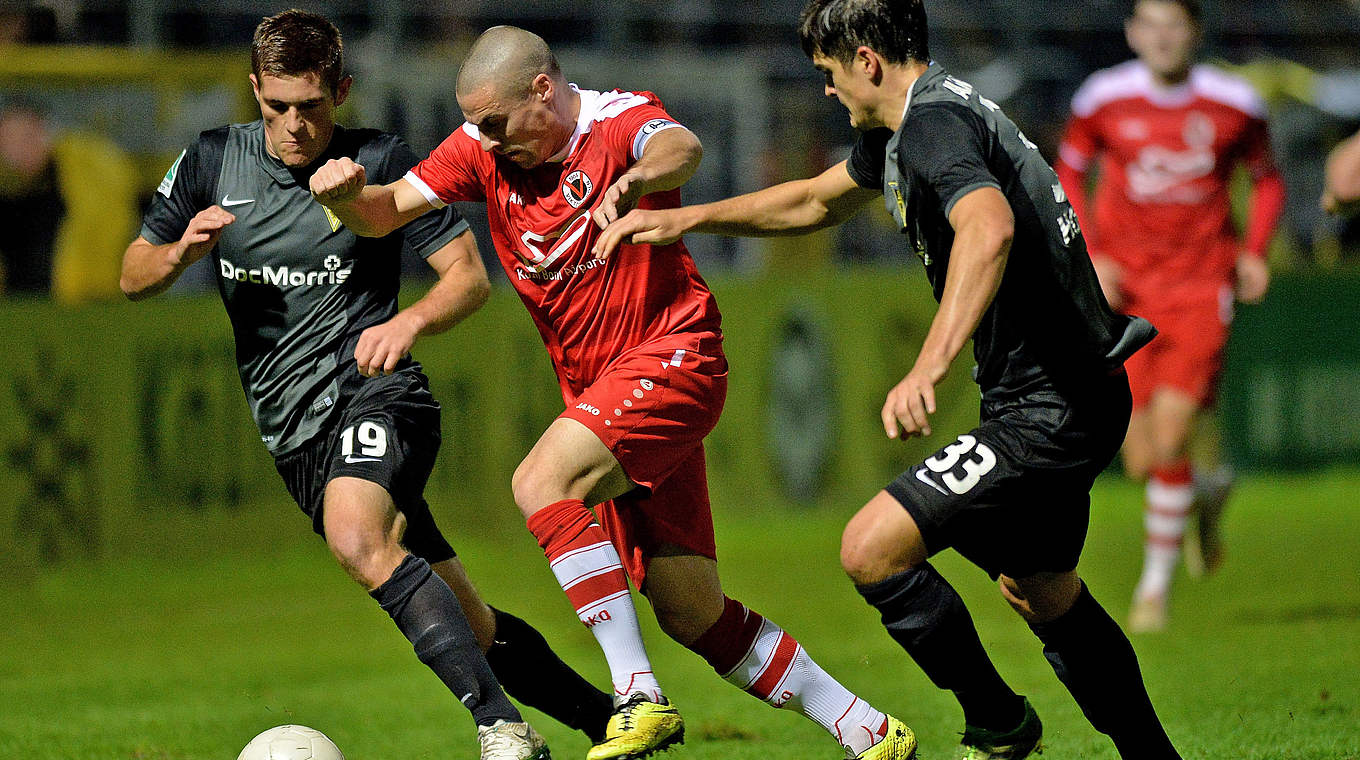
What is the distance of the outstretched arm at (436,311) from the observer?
5.15m

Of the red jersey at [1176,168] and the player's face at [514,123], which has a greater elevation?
the player's face at [514,123]

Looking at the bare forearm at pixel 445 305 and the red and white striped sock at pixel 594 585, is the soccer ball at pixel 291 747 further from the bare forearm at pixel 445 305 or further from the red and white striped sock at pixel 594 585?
the bare forearm at pixel 445 305

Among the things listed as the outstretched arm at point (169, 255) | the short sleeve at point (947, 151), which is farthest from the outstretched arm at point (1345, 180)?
the outstretched arm at point (169, 255)

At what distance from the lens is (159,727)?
22.7 ft

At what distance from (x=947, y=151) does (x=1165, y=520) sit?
5322mm

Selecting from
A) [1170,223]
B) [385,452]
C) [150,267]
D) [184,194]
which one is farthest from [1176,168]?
[150,267]

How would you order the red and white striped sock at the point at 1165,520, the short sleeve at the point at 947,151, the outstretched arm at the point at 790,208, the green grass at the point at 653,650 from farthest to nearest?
the red and white striped sock at the point at 1165,520, the green grass at the point at 653,650, the outstretched arm at the point at 790,208, the short sleeve at the point at 947,151

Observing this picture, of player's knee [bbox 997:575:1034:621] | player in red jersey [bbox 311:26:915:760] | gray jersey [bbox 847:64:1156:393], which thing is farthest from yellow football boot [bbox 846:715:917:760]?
gray jersey [bbox 847:64:1156:393]

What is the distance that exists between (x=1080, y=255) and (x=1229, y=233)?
16.3ft

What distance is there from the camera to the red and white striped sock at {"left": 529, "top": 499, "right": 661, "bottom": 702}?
16.3ft

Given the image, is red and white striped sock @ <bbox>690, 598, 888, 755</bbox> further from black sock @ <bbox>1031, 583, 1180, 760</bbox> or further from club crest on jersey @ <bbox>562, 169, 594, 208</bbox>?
club crest on jersey @ <bbox>562, 169, 594, 208</bbox>

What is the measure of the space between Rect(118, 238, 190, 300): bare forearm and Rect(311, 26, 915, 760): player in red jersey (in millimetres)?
593

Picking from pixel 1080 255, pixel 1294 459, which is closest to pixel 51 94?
pixel 1080 255

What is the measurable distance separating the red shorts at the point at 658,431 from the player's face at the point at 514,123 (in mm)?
736
